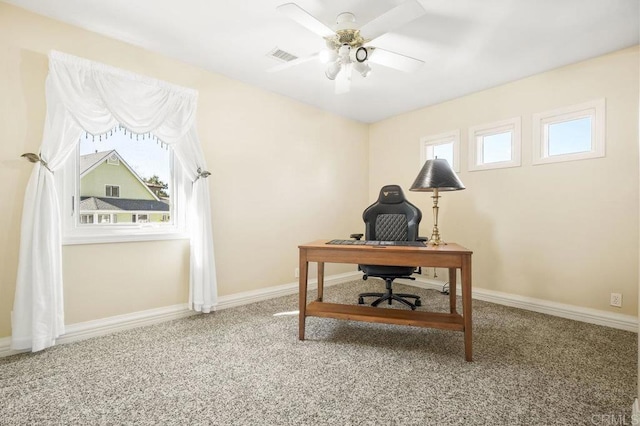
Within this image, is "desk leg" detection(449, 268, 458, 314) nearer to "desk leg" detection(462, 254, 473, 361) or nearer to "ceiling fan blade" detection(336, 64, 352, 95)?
"desk leg" detection(462, 254, 473, 361)

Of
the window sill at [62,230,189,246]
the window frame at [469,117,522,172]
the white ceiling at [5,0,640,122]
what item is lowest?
the window sill at [62,230,189,246]

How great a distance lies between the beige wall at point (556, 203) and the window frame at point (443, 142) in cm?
7

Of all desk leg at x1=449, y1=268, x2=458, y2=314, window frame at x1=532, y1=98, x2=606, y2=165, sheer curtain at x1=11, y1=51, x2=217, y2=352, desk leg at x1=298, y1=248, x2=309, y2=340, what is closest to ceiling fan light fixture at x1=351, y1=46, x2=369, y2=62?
desk leg at x1=298, y1=248, x2=309, y2=340

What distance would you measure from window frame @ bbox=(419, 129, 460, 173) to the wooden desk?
195cm

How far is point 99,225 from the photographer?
97.9 inches

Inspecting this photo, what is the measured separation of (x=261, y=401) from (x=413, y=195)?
3.46 metres

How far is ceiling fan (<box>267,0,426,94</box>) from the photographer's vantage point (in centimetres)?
180

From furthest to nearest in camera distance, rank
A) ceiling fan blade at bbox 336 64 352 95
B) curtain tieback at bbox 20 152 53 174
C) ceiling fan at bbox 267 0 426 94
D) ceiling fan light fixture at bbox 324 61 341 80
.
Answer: ceiling fan blade at bbox 336 64 352 95 → ceiling fan light fixture at bbox 324 61 341 80 → curtain tieback at bbox 20 152 53 174 → ceiling fan at bbox 267 0 426 94

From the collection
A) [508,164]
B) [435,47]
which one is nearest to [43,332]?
[435,47]

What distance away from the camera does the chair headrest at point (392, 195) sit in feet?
10.6

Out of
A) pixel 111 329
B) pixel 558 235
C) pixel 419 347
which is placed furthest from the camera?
pixel 558 235

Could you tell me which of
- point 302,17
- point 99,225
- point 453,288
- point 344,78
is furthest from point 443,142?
point 99,225

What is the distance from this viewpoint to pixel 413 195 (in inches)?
167

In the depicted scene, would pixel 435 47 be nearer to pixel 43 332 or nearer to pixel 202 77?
pixel 202 77
